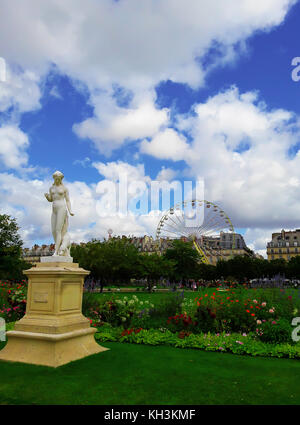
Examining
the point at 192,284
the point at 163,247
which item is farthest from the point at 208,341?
the point at 163,247

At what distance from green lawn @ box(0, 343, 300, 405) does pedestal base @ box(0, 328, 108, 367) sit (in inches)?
8.6

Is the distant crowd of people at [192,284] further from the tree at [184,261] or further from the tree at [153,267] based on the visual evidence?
the tree at [184,261]

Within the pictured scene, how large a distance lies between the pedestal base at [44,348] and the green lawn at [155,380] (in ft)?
0.71

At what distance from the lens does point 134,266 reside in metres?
47.7

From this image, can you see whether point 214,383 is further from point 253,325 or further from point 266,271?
point 266,271

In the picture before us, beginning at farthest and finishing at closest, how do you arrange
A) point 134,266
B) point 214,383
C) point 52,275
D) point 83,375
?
point 134,266, point 52,275, point 83,375, point 214,383

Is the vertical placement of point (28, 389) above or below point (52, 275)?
below

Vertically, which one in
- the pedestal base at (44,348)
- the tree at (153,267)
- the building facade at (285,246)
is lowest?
the pedestal base at (44,348)

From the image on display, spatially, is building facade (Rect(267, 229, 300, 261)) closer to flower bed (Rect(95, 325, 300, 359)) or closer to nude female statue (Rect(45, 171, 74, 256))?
flower bed (Rect(95, 325, 300, 359))

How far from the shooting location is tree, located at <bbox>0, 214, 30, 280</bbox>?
33.5m

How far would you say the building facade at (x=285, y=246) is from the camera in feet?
328

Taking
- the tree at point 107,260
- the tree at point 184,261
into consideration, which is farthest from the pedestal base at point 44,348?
the tree at point 184,261
